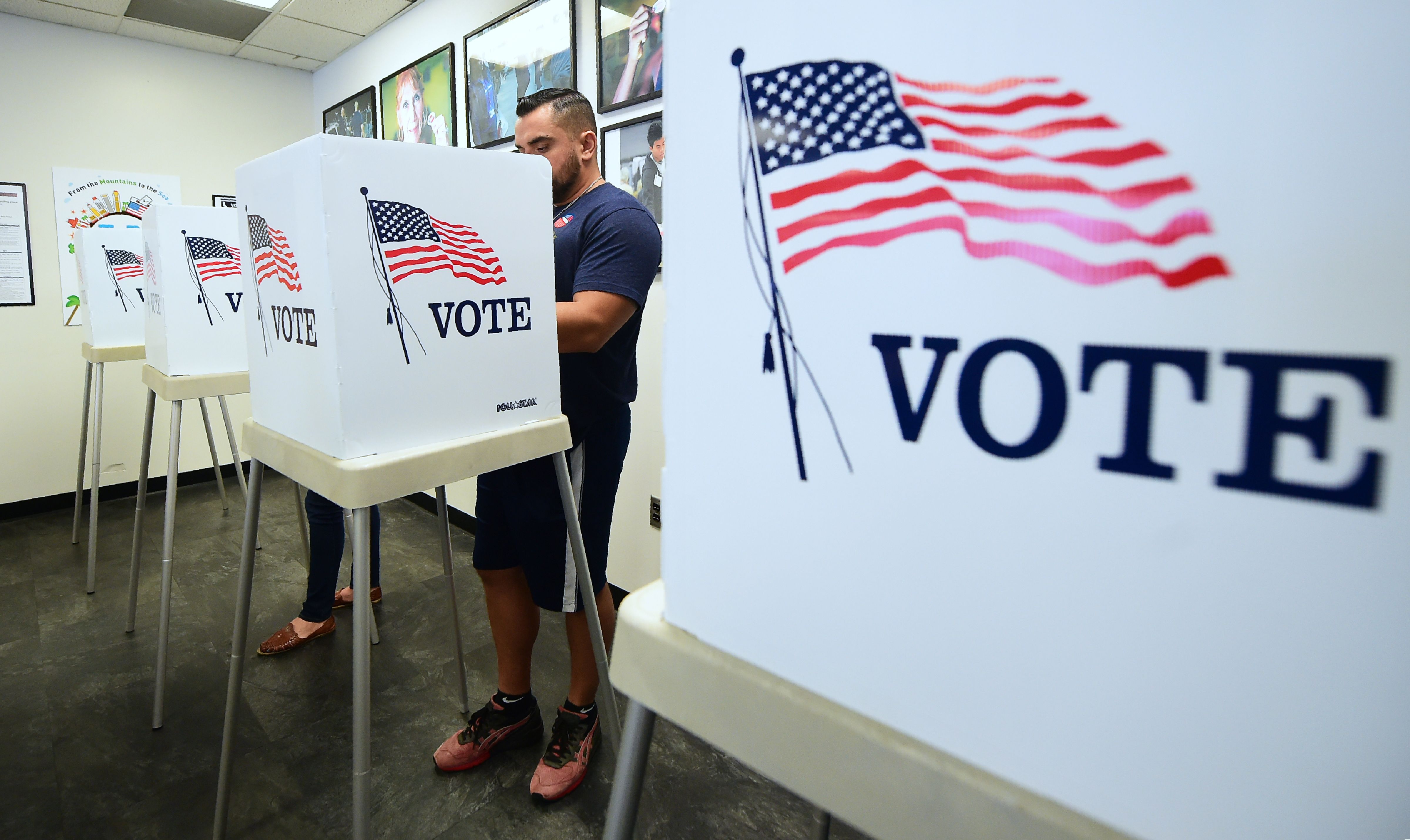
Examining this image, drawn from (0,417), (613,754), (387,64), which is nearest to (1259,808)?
(613,754)

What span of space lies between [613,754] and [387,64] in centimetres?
314

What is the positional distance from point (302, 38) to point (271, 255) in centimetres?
317

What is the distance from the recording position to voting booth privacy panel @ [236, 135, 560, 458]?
32.1 inches

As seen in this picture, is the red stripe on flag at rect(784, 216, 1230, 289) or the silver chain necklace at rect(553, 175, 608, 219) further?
the silver chain necklace at rect(553, 175, 608, 219)

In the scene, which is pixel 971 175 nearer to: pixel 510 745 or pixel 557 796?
pixel 557 796

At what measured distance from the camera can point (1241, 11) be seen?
0.23 m

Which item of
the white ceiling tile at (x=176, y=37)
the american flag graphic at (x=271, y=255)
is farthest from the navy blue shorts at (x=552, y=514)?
the white ceiling tile at (x=176, y=37)

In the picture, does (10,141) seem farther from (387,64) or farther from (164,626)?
(164,626)

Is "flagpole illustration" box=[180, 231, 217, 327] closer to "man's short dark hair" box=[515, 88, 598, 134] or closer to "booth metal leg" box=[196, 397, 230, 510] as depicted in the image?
"booth metal leg" box=[196, 397, 230, 510]

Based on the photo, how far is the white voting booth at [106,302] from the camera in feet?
7.61

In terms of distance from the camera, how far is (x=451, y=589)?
1625 mm

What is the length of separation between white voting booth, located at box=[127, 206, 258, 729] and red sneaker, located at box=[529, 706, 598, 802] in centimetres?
95

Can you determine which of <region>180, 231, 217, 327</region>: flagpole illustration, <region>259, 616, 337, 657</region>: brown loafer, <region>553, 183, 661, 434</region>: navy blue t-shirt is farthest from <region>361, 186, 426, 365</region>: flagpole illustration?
<region>259, 616, 337, 657</region>: brown loafer

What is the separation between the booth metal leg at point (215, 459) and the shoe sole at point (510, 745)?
1479 mm
